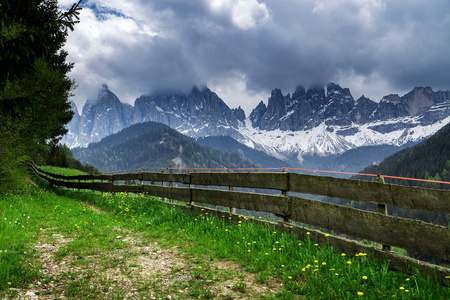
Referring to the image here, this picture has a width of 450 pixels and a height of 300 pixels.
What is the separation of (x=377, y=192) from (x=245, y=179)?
13.1 ft

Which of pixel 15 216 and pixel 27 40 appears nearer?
pixel 27 40

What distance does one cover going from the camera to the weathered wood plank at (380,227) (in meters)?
4.66

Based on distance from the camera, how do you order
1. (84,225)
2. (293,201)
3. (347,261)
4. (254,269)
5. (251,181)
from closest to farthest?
(347,261)
(254,269)
(293,201)
(251,181)
(84,225)

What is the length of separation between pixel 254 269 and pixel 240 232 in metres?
1.93

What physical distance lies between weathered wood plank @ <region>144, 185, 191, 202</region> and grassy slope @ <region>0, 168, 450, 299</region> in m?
1.51

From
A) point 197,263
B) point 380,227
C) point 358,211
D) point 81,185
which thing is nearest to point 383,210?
point 380,227

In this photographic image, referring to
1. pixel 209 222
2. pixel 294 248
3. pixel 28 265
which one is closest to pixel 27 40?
pixel 28 265

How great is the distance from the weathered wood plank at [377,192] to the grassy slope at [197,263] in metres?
1.17

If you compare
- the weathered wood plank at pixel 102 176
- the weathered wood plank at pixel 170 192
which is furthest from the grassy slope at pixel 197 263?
the weathered wood plank at pixel 102 176

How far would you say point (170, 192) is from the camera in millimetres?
12469

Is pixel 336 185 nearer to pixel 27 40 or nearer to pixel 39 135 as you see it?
pixel 27 40

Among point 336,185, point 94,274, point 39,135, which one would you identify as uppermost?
point 39,135

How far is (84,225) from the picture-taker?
381 inches

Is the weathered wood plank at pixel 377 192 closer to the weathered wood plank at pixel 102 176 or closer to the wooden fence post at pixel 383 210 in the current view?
the wooden fence post at pixel 383 210
